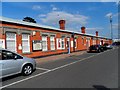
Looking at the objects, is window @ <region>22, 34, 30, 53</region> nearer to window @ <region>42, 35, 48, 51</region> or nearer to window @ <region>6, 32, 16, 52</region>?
window @ <region>6, 32, 16, 52</region>

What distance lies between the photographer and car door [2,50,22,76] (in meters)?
8.41

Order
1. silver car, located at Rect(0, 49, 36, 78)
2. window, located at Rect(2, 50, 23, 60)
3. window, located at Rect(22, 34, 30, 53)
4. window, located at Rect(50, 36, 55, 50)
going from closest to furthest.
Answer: silver car, located at Rect(0, 49, 36, 78)
window, located at Rect(2, 50, 23, 60)
window, located at Rect(22, 34, 30, 53)
window, located at Rect(50, 36, 55, 50)

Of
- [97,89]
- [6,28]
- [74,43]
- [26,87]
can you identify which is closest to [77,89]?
[97,89]

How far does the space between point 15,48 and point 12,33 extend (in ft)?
5.35

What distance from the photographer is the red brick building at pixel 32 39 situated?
17.1 metres

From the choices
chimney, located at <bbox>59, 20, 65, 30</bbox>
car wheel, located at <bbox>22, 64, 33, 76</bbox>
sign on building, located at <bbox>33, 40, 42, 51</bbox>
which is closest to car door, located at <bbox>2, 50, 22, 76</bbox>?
car wheel, located at <bbox>22, 64, 33, 76</bbox>

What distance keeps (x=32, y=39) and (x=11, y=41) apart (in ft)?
11.6

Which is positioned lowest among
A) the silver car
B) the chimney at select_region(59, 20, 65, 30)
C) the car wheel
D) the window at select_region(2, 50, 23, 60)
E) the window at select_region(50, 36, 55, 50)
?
the car wheel

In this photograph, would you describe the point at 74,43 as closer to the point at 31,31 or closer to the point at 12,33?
the point at 31,31


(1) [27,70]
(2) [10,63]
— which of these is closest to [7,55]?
(2) [10,63]

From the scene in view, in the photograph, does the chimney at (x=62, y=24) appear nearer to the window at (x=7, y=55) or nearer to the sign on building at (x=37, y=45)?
the sign on building at (x=37, y=45)

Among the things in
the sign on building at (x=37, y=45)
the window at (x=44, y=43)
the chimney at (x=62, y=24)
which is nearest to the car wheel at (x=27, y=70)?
the sign on building at (x=37, y=45)

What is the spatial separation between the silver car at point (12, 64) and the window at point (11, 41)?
25.8 feet

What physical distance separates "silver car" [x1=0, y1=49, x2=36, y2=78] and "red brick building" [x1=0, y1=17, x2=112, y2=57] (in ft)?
24.3
